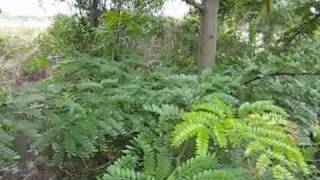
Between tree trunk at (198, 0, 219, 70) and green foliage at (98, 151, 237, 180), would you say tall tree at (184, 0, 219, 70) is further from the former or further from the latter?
green foliage at (98, 151, 237, 180)

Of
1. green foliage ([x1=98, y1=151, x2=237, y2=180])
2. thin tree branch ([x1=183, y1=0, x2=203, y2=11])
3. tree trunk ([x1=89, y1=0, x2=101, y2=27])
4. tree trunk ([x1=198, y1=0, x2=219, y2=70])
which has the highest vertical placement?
tree trunk ([x1=89, y1=0, x2=101, y2=27])

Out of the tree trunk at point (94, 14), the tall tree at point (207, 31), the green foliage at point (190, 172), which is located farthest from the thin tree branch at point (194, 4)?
the tree trunk at point (94, 14)

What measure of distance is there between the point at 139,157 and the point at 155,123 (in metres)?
0.20

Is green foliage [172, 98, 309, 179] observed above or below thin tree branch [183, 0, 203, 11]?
below

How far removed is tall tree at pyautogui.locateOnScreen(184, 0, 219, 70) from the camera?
3.10 m

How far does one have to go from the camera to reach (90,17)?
5508 mm

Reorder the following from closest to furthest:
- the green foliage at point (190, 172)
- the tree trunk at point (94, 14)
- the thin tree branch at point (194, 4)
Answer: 1. the green foliage at point (190, 172)
2. the thin tree branch at point (194, 4)
3. the tree trunk at point (94, 14)

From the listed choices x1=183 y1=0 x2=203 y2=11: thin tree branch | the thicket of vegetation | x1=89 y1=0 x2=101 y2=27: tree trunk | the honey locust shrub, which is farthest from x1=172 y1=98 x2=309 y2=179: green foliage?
x1=89 y1=0 x2=101 y2=27: tree trunk

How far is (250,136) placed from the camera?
121 cm

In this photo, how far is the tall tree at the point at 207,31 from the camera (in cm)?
310

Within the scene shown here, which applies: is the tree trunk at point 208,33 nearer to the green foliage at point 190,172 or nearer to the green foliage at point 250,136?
the green foliage at point 250,136

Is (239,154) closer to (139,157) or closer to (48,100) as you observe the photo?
(139,157)

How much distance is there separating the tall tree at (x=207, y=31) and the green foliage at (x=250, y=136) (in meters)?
1.81

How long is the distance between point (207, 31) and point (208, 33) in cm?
1
